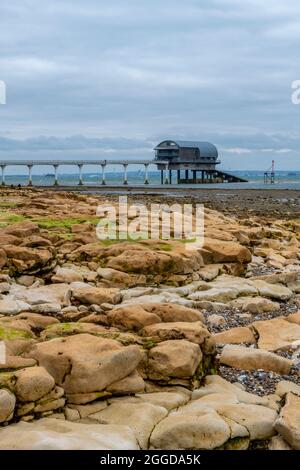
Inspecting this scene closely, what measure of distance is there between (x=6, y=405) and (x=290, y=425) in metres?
3.65

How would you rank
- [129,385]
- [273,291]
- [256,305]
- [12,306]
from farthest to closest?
[273,291], [256,305], [12,306], [129,385]

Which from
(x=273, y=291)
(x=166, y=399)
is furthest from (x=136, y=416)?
(x=273, y=291)

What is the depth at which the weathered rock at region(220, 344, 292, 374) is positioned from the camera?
10.3 meters

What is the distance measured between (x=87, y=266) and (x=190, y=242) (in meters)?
4.13

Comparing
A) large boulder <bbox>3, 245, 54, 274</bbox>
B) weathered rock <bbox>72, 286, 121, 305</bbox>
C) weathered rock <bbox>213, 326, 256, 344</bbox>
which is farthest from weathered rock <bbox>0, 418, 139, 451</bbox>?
large boulder <bbox>3, 245, 54, 274</bbox>

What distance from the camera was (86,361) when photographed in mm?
8562

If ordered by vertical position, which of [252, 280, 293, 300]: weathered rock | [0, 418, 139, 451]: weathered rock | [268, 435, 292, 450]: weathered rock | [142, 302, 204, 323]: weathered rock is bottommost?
[268, 435, 292, 450]: weathered rock

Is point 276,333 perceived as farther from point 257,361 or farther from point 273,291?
point 273,291

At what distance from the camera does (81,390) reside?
8.35 meters

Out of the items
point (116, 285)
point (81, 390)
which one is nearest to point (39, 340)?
point (81, 390)

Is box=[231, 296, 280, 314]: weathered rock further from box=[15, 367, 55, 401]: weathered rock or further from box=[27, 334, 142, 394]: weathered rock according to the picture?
box=[15, 367, 55, 401]: weathered rock

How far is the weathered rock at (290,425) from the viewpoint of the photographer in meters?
7.52

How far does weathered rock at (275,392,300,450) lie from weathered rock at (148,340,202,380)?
1616 mm
